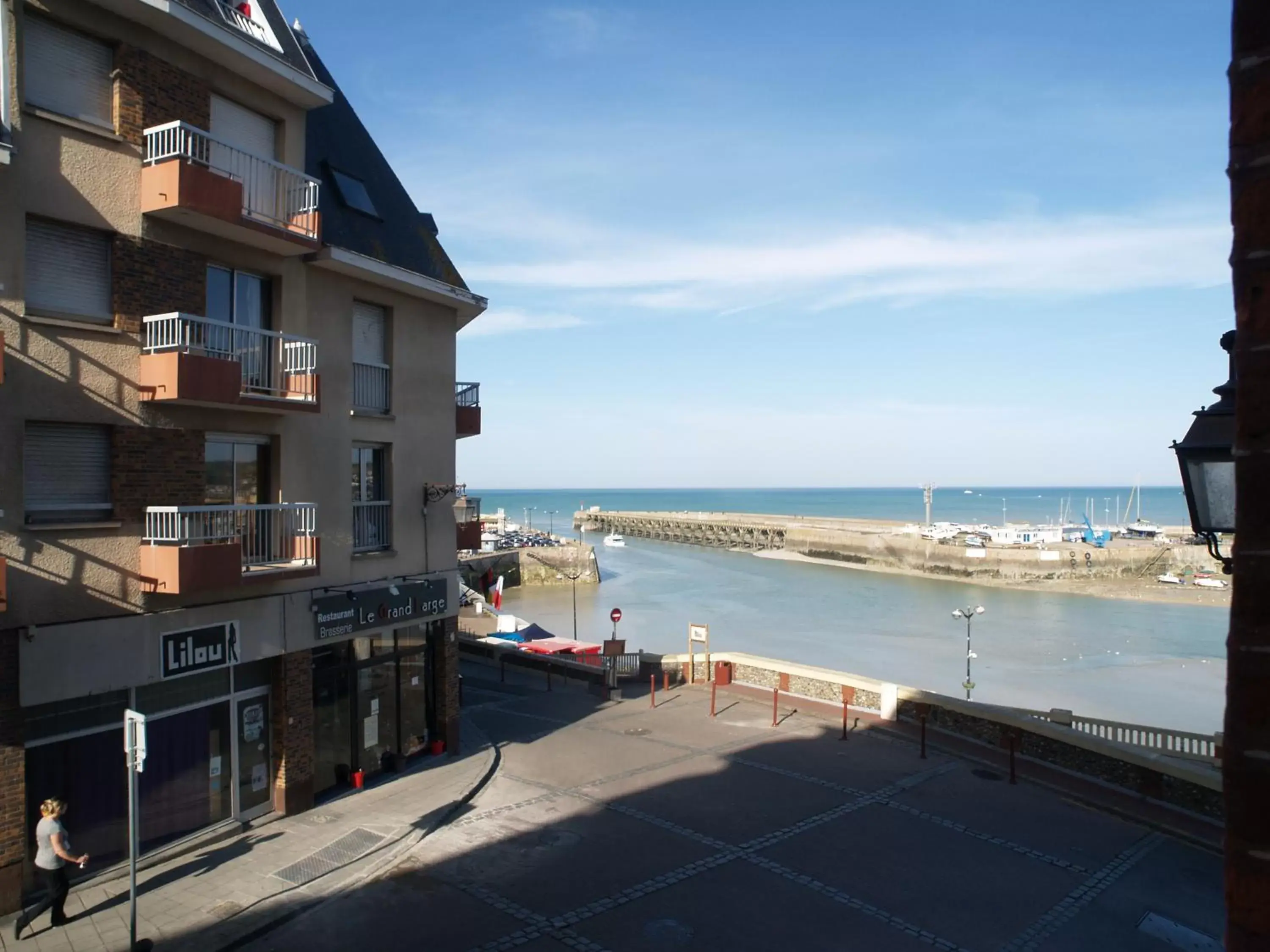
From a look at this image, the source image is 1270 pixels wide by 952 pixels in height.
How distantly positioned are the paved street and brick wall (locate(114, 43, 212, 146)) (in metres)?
10.2

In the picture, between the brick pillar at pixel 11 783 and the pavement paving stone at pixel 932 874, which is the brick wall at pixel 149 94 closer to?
the brick pillar at pixel 11 783

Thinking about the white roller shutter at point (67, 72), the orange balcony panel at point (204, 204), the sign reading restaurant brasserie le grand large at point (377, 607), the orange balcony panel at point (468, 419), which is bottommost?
the sign reading restaurant brasserie le grand large at point (377, 607)

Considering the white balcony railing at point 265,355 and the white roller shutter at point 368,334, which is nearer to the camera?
the white balcony railing at point 265,355

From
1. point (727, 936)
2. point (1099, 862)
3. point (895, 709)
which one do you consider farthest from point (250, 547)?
point (895, 709)

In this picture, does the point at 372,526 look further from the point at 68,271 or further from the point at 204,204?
the point at 68,271

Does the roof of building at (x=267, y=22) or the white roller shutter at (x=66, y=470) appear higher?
the roof of building at (x=267, y=22)

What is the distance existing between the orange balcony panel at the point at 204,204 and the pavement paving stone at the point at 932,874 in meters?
11.5

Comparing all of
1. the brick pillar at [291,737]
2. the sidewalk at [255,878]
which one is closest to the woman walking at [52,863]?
the sidewalk at [255,878]

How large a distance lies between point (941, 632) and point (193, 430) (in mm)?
45085

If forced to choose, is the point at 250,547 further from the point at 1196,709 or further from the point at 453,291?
the point at 1196,709

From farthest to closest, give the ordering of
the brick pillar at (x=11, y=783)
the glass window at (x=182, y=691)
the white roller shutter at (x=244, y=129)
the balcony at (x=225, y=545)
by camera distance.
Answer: the white roller shutter at (x=244, y=129)
the glass window at (x=182, y=691)
the balcony at (x=225, y=545)
the brick pillar at (x=11, y=783)

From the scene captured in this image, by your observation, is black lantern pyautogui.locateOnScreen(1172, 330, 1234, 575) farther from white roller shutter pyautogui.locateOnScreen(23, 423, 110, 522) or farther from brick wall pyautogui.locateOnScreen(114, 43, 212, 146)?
Answer: brick wall pyautogui.locateOnScreen(114, 43, 212, 146)


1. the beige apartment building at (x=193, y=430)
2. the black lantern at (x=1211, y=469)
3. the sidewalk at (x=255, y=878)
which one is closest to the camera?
the black lantern at (x=1211, y=469)

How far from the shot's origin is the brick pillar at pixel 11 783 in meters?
10.3
